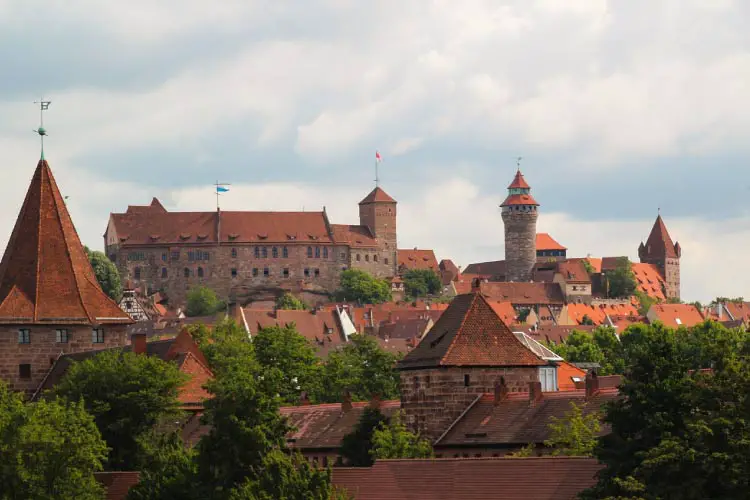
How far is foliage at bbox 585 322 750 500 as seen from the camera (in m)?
43.6

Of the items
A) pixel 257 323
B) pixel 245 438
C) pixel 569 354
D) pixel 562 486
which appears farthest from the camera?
pixel 257 323

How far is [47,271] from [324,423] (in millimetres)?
21884

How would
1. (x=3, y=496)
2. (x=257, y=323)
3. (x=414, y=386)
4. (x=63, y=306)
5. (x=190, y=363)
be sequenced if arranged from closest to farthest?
(x=3, y=496), (x=414, y=386), (x=190, y=363), (x=63, y=306), (x=257, y=323)

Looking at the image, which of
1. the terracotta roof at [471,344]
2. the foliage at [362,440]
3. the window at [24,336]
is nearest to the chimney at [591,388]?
the terracotta roof at [471,344]

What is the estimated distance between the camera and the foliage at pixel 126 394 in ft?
244

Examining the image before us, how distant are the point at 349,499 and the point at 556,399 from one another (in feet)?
56.8

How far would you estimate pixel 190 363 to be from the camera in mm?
85750

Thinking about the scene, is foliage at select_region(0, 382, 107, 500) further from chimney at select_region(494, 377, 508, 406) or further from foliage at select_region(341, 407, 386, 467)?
chimney at select_region(494, 377, 508, 406)

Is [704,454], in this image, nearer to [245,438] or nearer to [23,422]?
[245,438]

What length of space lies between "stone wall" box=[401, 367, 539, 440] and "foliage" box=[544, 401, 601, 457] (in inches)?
237

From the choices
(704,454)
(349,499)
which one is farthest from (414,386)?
(704,454)

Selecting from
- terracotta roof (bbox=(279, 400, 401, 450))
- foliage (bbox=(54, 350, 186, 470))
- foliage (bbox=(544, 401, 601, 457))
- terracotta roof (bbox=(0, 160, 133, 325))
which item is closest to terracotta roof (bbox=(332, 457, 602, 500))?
foliage (bbox=(544, 401, 601, 457))

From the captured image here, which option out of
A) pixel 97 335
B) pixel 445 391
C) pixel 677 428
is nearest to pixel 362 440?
pixel 445 391

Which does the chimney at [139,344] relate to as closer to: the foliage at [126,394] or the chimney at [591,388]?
the foliage at [126,394]
